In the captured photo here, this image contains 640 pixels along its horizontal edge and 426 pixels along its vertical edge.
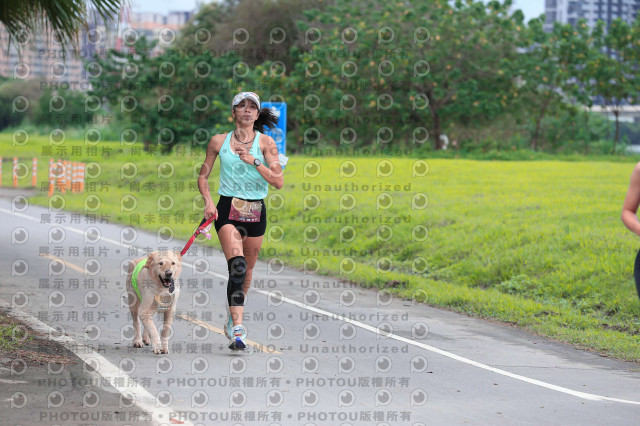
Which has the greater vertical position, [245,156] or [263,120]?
[263,120]

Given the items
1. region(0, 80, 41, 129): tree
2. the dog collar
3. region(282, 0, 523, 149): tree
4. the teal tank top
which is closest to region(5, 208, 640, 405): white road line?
the teal tank top

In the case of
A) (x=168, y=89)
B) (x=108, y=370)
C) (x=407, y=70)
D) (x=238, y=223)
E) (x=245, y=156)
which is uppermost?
(x=407, y=70)

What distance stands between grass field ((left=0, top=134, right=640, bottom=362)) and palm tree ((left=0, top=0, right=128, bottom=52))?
565 centimetres

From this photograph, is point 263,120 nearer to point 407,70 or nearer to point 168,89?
point 407,70

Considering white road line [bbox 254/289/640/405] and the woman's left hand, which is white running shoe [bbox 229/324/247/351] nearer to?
the woman's left hand

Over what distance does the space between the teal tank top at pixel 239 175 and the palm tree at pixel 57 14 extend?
4250 millimetres

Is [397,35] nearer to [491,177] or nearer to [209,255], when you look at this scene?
[491,177]

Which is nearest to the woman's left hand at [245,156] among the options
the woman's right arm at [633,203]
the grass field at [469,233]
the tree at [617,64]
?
the woman's right arm at [633,203]

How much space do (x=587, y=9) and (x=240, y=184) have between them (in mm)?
128642

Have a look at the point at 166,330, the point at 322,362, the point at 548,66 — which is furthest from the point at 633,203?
the point at 548,66

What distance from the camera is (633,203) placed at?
21.2 ft

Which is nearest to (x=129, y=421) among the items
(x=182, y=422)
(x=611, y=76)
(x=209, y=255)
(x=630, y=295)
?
(x=182, y=422)

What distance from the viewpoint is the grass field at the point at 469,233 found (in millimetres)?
12797

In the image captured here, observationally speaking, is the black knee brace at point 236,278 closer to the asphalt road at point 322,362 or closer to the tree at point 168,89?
the asphalt road at point 322,362
